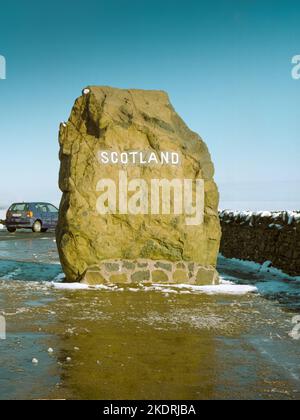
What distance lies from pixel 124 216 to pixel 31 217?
19172 mm

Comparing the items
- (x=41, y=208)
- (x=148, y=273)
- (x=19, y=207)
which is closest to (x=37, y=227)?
(x=41, y=208)

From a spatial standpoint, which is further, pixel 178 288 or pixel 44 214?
pixel 44 214

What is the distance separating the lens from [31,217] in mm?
27344

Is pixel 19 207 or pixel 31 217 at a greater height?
pixel 19 207

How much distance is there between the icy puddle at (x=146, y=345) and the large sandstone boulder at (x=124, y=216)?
2.41 feet

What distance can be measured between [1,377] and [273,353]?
2617mm

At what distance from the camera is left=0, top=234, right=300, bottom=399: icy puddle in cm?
387

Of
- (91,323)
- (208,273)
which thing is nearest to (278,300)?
(208,273)

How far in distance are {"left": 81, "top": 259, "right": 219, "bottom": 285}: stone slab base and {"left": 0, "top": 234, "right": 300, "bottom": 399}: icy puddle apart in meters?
0.58

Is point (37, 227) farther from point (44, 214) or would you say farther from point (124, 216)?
point (124, 216)

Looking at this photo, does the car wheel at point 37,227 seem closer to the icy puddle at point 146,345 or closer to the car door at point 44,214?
the car door at point 44,214

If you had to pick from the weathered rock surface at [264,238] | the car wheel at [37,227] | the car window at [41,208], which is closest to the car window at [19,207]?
the car window at [41,208]

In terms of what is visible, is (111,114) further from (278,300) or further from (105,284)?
(278,300)
